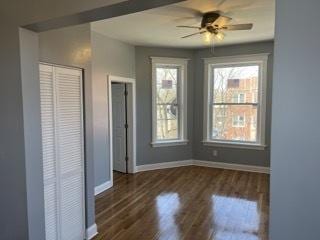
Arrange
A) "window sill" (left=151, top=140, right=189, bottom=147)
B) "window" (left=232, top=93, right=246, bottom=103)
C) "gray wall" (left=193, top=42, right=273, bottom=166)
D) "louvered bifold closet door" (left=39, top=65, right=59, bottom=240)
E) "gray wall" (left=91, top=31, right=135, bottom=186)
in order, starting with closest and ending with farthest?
1. "louvered bifold closet door" (left=39, top=65, right=59, bottom=240)
2. "gray wall" (left=91, top=31, right=135, bottom=186)
3. "gray wall" (left=193, top=42, right=273, bottom=166)
4. "window" (left=232, top=93, right=246, bottom=103)
5. "window sill" (left=151, top=140, right=189, bottom=147)

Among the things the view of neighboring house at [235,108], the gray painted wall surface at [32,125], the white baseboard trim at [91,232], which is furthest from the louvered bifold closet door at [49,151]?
the view of neighboring house at [235,108]

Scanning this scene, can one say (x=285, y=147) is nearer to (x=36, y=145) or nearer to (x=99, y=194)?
(x=36, y=145)

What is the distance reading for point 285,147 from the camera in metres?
1.00

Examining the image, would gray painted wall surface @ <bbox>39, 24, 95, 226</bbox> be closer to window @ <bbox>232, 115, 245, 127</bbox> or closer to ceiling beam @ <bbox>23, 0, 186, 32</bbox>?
ceiling beam @ <bbox>23, 0, 186, 32</bbox>

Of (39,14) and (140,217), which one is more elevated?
(39,14)

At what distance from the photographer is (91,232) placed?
9.47ft

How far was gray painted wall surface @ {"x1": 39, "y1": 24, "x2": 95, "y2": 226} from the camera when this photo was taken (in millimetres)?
2283

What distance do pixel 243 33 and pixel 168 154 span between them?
308 cm

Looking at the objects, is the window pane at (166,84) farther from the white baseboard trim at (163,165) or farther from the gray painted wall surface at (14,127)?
the gray painted wall surface at (14,127)

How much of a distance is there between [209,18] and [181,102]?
2.80 m

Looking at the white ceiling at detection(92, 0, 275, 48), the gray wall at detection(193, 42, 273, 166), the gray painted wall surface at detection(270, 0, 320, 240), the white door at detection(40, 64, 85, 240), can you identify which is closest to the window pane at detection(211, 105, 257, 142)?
the gray wall at detection(193, 42, 273, 166)

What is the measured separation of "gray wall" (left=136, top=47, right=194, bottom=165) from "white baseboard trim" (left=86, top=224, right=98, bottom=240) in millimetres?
2622

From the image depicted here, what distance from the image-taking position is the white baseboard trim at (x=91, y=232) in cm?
284

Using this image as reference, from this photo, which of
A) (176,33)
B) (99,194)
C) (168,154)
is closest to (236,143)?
(168,154)
